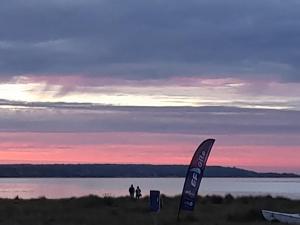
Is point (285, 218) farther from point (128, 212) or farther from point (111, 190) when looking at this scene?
point (111, 190)

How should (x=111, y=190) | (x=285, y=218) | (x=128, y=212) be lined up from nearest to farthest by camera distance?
1. (x=285, y=218)
2. (x=128, y=212)
3. (x=111, y=190)

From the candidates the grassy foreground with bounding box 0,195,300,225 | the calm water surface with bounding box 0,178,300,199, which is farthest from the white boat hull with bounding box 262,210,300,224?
the calm water surface with bounding box 0,178,300,199

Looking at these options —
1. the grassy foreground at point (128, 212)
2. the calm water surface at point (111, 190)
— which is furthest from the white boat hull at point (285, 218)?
the calm water surface at point (111, 190)

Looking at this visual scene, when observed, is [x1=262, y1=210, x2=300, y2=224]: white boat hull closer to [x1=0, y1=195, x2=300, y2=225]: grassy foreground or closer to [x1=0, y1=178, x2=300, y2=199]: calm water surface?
[x1=0, y1=195, x2=300, y2=225]: grassy foreground

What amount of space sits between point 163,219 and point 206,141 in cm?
305

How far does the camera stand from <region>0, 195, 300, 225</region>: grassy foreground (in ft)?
88.4

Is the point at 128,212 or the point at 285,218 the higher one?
the point at 128,212

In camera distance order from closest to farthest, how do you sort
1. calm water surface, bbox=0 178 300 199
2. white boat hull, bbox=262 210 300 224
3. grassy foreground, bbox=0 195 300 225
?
white boat hull, bbox=262 210 300 224 → grassy foreground, bbox=0 195 300 225 → calm water surface, bbox=0 178 300 199

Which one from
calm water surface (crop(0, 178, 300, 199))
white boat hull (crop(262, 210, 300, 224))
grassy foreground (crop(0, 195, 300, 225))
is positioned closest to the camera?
white boat hull (crop(262, 210, 300, 224))

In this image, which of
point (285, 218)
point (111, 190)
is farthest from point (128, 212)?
point (111, 190)

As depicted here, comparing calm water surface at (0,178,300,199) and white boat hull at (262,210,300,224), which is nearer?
white boat hull at (262,210,300,224)

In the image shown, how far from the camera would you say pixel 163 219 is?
27516mm

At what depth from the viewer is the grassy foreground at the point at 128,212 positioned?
26938mm

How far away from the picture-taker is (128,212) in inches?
1208
